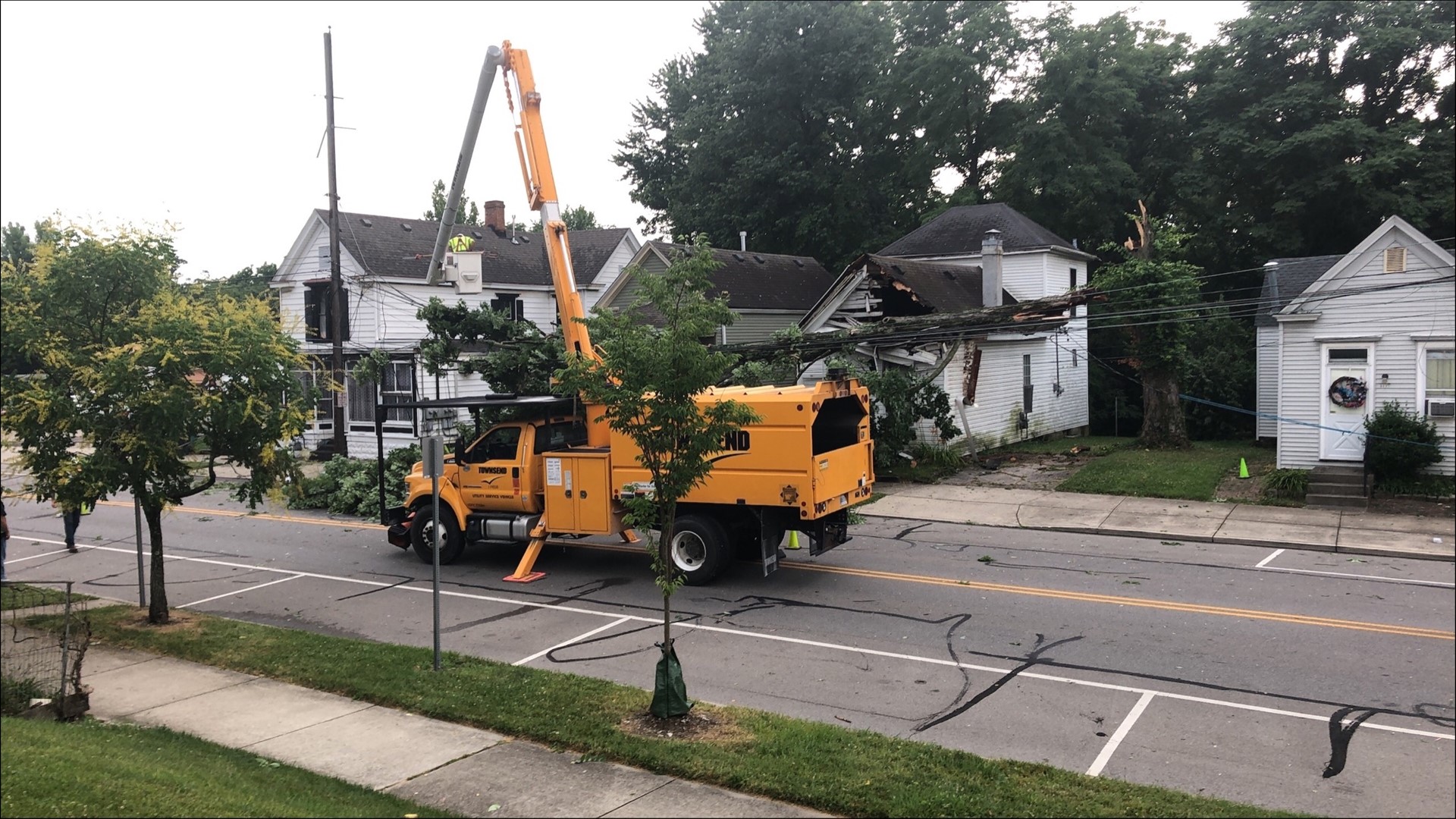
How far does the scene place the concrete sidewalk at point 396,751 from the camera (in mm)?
6781

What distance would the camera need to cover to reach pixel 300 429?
40.5 feet

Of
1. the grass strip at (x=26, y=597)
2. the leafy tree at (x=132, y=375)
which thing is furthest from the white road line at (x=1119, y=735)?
the grass strip at (x=26, y=597)

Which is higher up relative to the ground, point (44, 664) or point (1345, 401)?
point (1345, 401)

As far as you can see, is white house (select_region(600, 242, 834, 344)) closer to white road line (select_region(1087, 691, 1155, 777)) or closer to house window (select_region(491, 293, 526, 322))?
house window (select_region(491, 293, 526, 322))

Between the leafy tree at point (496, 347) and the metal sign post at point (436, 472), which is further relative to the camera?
the leafy tree at point (496, 347)

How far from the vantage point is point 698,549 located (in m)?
13.9

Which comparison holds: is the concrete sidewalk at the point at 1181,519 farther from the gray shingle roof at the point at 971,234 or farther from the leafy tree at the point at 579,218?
the leafy tree at the point at 579,218

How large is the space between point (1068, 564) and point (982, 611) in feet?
11.1

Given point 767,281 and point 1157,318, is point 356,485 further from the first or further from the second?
point 1157,318

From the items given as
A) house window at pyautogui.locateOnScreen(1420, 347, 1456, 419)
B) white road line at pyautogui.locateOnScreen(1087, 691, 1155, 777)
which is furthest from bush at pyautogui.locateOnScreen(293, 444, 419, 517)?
house window at pyautogui.locateOnScreen(1420, 347, 1456, 419)

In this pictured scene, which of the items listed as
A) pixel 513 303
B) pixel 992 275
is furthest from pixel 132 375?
pixel 513 303

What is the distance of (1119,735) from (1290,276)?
1847 cm

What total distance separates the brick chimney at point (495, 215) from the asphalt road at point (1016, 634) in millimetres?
22535

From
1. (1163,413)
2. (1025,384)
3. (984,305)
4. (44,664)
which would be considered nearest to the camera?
(44,664)
